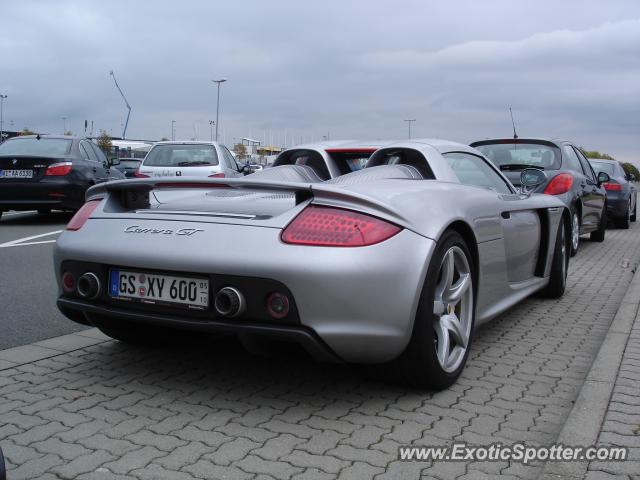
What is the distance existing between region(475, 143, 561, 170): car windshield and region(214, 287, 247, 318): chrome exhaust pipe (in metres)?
6.33

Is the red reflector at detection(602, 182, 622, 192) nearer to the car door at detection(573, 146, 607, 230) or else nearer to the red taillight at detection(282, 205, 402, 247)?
the car door at detection(573, 146, 607, 230)

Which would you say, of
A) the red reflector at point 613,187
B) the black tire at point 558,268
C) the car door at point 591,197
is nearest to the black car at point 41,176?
the car door at point 591,197

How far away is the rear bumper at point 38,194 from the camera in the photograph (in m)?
11.7

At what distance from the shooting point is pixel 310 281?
2871 mm

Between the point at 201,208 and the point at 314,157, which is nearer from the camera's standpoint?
the point at 201,208

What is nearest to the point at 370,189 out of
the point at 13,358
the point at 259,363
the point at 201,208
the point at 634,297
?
the point at 201,208

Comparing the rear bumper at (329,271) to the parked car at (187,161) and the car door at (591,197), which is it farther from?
the parked car at (187,161)

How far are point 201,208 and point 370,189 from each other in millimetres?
800

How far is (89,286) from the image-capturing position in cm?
330

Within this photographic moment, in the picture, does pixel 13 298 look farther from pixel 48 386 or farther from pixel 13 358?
pixel 48 386

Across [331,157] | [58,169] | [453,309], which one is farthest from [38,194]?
[453,309]

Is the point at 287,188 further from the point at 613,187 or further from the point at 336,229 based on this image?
the point at 613,187

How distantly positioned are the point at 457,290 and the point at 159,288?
144cm

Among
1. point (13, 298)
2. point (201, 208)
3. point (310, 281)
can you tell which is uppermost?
point (201, 208)
